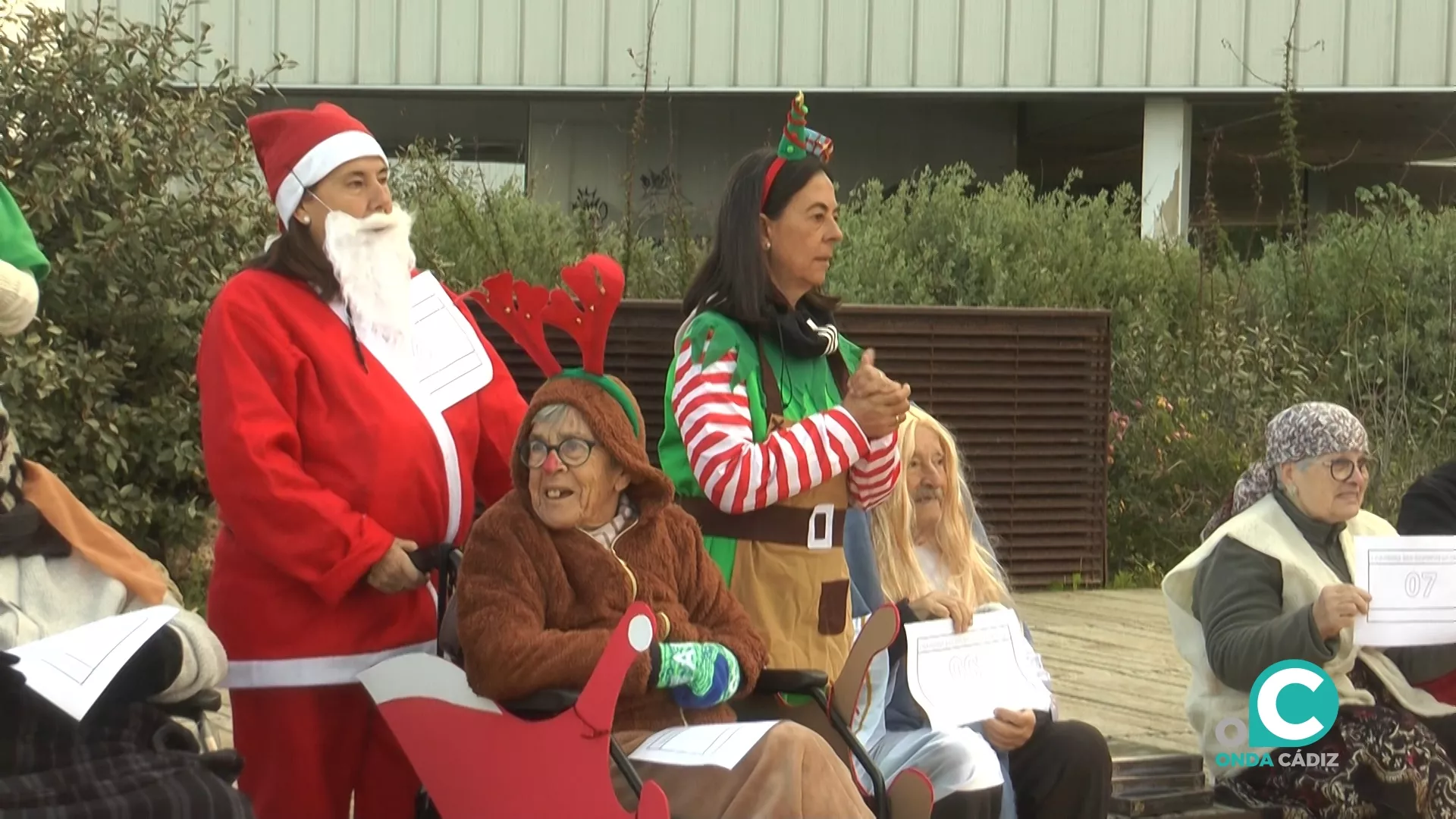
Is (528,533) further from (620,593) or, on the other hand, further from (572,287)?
(572,287)

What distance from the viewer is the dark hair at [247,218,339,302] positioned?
12.5ft

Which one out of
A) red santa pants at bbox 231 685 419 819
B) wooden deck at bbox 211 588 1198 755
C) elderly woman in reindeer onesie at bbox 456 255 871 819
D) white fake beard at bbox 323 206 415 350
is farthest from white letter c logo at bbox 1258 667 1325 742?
white fake beard at bbox 323 206 415 350

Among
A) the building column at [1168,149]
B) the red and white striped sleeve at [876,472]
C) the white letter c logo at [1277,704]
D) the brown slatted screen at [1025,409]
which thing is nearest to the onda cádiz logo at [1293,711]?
the white letter c logo at [1277,704]

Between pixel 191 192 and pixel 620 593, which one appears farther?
pixel 191 192

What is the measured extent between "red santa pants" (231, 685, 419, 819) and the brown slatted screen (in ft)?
18.6

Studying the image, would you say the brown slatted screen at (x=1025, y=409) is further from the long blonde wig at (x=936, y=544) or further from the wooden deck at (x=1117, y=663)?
the long blonde wig at (x=936, y=544)

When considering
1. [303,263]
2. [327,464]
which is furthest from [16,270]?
[327,464]

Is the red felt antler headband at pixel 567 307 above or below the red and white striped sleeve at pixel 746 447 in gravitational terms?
above

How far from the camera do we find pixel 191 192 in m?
6.99

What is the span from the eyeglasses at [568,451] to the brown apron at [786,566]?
0.53 metres

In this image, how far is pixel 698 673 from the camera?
3.56 metres

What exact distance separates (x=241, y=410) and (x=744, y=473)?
1.07 m

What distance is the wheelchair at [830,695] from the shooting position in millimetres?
3680

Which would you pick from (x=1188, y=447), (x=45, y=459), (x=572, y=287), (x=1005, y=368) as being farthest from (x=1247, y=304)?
(x=572, y=287)
